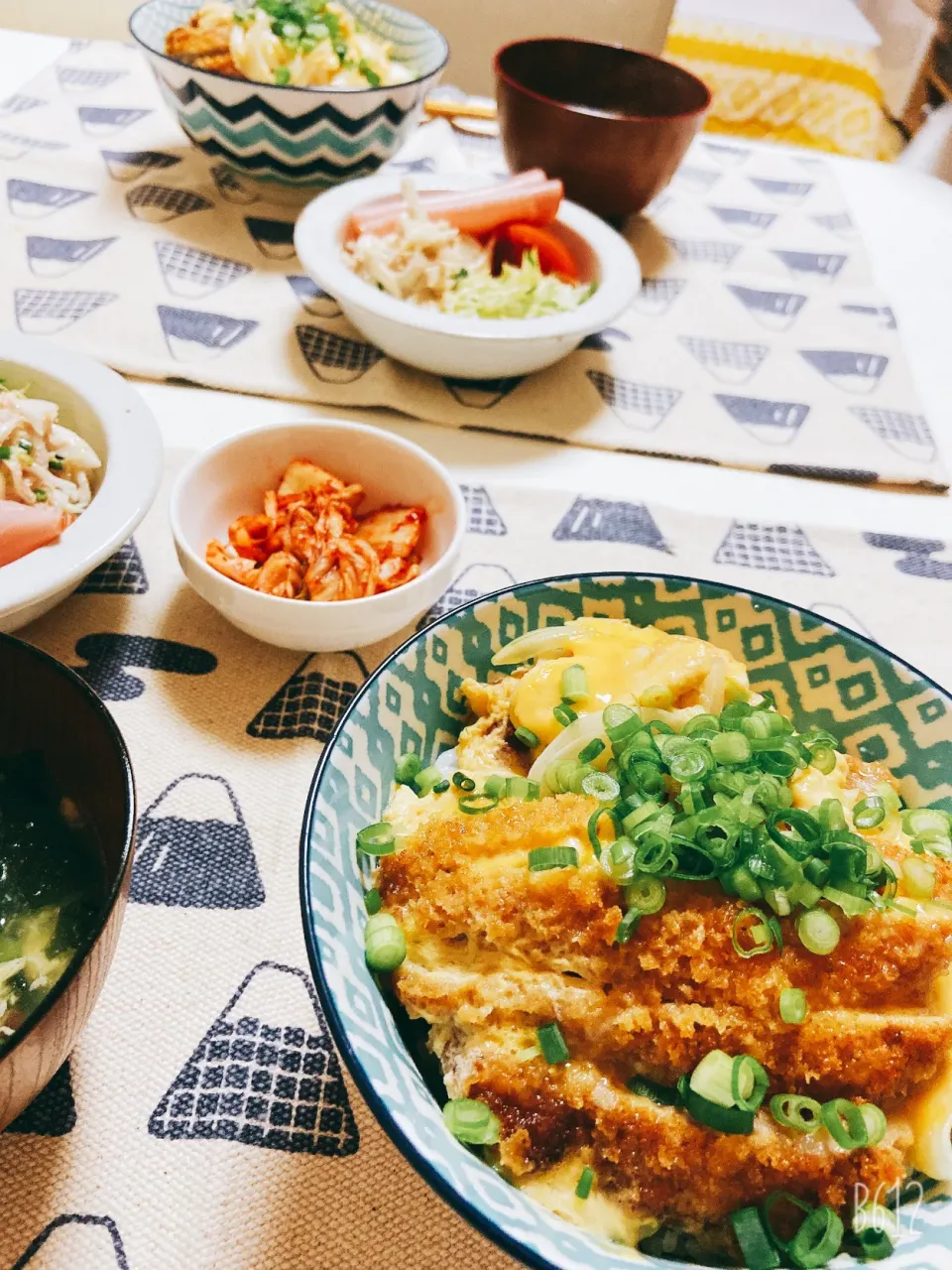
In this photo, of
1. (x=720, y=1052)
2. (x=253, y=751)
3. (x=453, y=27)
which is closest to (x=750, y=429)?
(x=253, y=751)

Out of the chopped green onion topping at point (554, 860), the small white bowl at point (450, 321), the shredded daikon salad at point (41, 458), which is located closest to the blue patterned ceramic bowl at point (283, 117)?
the small white bowl at point (450, 321)

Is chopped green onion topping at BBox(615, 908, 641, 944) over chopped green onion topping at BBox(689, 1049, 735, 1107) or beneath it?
over

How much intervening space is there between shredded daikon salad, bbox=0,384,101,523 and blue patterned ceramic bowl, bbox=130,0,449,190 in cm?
110

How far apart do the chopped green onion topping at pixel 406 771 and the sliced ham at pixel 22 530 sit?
1.84ft

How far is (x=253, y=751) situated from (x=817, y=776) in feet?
2.22

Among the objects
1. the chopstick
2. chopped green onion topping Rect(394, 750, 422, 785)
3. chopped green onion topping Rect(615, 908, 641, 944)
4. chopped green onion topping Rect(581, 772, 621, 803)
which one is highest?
the chopstick

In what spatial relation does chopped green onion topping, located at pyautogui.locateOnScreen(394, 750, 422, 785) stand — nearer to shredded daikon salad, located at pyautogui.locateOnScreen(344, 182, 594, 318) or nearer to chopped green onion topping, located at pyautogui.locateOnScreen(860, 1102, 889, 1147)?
chopped green onion topping, located at pyautogui.locateOnScreen(860, 1102, 889, 1147)

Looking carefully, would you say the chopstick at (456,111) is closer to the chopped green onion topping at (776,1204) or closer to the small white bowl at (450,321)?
the small white bowl at (450,321)

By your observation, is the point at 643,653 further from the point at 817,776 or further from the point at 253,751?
the point at 253,751

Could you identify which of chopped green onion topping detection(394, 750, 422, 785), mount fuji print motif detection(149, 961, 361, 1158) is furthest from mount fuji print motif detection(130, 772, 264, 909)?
chopped green onion topping detection(394, 750, 422, 785)

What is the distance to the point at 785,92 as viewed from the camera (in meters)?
4.77

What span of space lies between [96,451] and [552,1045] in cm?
105

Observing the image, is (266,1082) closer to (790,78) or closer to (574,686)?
(574,686)

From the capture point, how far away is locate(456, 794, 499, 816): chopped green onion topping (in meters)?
0.90
